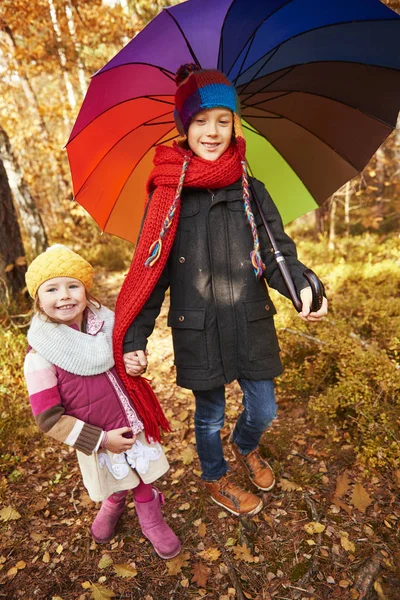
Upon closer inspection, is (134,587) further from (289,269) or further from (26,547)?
(289,269)

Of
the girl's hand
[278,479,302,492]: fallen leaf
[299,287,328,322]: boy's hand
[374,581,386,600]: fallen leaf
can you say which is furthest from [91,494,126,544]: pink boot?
[299,287,328,322]: boy's hand

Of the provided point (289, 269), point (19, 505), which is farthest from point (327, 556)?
point (19, 505)

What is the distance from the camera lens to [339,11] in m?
1.79

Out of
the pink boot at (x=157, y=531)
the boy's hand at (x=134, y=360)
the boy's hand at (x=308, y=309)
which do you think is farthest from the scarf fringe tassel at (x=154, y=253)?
Answer: the pink boot at (x=157, y=531)

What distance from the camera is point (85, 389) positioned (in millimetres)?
1954

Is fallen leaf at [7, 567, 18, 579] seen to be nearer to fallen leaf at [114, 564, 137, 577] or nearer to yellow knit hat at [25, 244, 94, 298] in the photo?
fallen leaf at [114, 564, 137, 577]

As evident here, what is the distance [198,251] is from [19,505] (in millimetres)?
2249

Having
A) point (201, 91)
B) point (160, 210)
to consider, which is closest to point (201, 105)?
point (201, 91)

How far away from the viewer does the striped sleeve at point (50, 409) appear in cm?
179

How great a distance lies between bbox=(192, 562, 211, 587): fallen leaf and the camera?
2104 millimetres

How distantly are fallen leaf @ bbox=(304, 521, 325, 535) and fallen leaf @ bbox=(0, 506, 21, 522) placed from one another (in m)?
1.92

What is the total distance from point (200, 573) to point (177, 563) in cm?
16

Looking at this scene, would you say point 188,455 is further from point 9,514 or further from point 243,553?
point 9,514

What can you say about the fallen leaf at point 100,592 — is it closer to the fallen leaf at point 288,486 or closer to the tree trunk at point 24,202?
the fallen leaf at point 288,486
